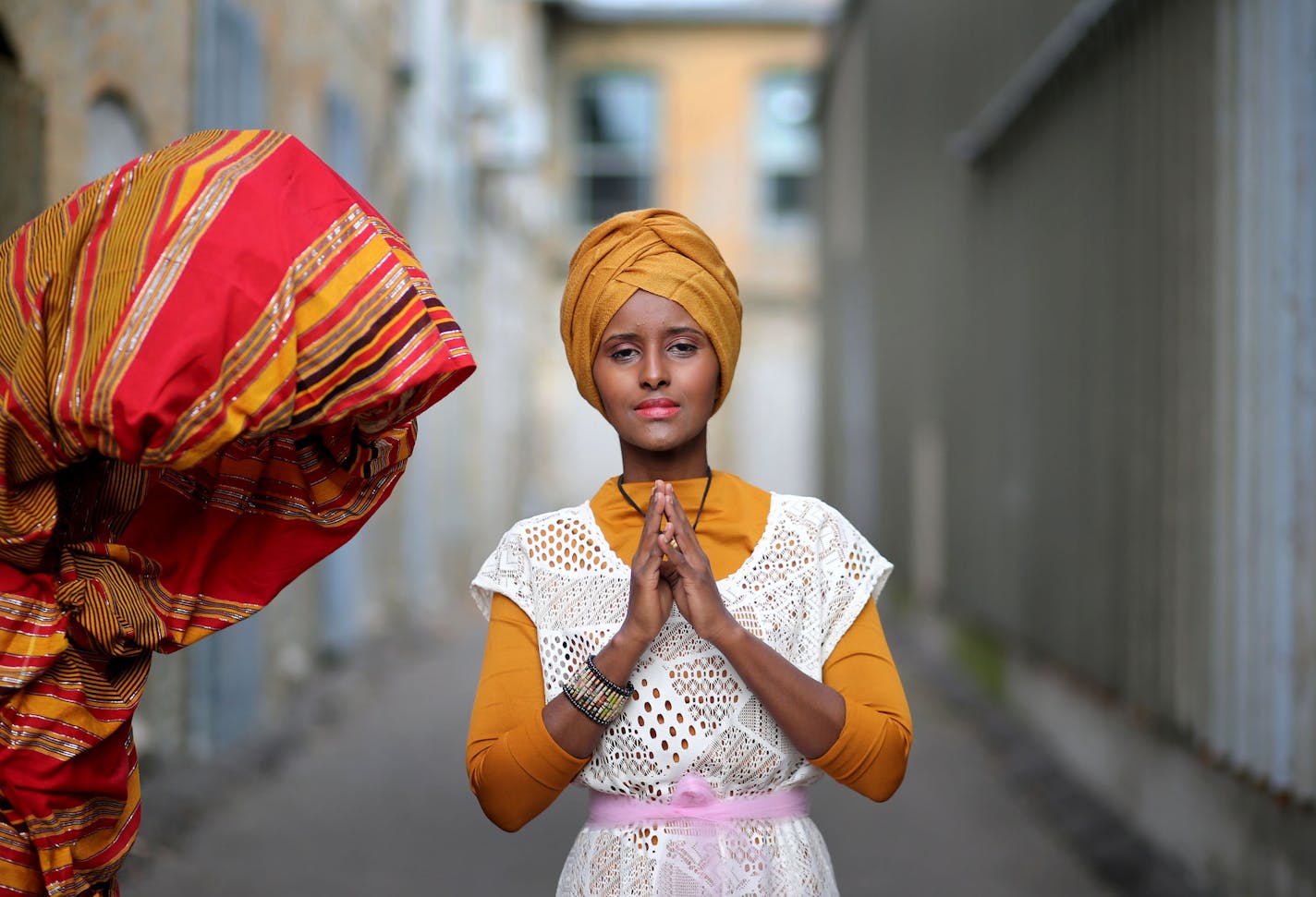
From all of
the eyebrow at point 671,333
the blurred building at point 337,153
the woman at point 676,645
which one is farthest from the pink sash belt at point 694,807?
the blurred building at point 337,153

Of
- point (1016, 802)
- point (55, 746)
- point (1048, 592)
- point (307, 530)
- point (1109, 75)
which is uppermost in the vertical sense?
point (1109, 75)

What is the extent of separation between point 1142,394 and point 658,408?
3768 mm

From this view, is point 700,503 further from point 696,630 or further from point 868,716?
point 868,716

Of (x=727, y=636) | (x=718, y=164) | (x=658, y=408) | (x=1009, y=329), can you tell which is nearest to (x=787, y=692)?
(x=727, y=636)

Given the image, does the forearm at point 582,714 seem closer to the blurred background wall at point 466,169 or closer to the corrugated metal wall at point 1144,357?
the corrugated metal wall at point 1144,357

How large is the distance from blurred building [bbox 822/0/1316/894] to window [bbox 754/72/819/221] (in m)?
13.4

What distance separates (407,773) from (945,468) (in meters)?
4.49

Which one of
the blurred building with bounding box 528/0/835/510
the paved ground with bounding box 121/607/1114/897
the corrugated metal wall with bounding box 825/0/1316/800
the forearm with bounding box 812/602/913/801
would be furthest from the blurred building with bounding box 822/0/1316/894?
the blurred building with bounding box 528/0/835/510

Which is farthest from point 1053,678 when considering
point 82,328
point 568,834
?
point 82,328

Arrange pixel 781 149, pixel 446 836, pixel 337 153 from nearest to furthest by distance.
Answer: pixel 446 836
pixel 337 153
pixel 781 149

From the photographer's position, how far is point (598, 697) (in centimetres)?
192

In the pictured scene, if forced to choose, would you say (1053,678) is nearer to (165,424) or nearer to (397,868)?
(397,868)

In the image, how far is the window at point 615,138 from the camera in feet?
77.3

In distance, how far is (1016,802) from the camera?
617 cm
